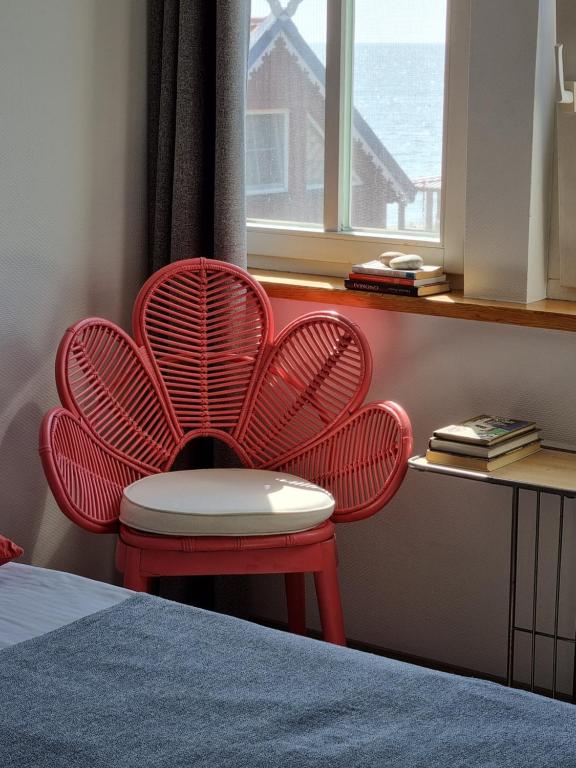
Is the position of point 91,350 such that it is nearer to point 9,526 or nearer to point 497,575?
point 9,526

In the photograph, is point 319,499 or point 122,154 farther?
point 122,154

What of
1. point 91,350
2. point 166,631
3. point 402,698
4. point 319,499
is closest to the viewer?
point 402,698

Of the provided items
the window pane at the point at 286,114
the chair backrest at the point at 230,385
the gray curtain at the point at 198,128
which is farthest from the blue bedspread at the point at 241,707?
the window pane at the point at 286,114

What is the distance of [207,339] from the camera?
2887 millimetres

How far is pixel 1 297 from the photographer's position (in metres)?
2.67

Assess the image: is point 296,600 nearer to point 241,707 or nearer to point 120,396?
point 120,396

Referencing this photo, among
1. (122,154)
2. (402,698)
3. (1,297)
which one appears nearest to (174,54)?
(122,154)

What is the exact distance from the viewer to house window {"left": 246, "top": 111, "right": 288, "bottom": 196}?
310 cm

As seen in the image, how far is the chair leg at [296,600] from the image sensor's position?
278 centimetres

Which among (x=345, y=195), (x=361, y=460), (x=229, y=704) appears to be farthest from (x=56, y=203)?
(x=229, y=704)

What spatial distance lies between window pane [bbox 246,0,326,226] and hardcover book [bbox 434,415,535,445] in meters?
0.87

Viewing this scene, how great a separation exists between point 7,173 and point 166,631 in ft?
4.34

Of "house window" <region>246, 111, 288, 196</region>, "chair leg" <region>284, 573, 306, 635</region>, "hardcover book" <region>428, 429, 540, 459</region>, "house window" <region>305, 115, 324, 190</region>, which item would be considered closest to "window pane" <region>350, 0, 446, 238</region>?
"house window" <region>305, 115, 324, 190</region>

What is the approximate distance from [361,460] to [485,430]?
1.12 feet
